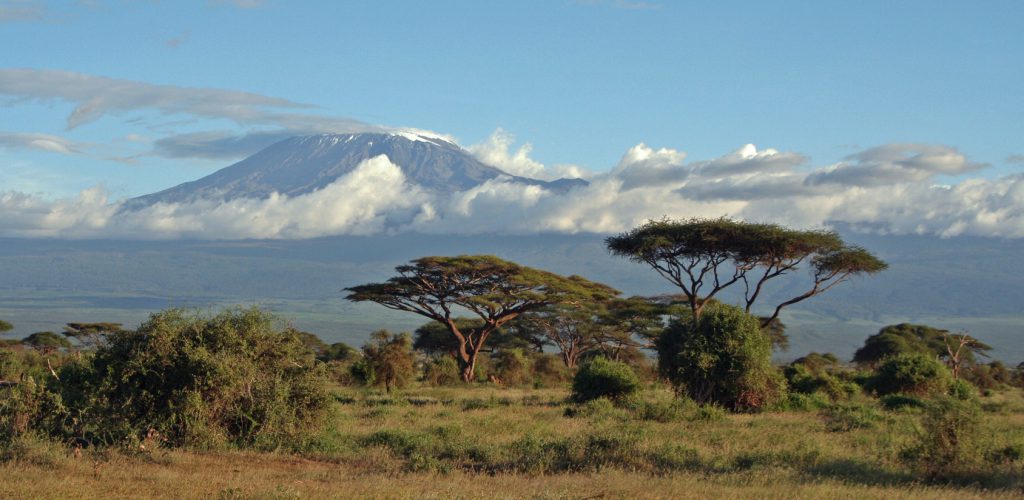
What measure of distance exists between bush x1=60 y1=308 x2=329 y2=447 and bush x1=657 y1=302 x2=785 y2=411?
1120 cm

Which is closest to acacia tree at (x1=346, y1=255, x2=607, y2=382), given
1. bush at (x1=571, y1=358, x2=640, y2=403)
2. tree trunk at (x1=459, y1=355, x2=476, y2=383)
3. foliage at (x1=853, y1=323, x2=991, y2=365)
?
tree trunk at (x1=459, y1=355, x2=476, y2=383)

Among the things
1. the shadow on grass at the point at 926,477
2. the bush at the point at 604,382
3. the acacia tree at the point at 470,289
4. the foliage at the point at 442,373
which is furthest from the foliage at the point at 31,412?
the acacia tree at the point at 470,289

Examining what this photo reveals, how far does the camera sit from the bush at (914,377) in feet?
96.5

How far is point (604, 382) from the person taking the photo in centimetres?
2592

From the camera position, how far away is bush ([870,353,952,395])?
2942 cm

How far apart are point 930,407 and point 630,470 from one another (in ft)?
15.0

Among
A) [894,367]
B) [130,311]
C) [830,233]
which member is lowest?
[130,311]

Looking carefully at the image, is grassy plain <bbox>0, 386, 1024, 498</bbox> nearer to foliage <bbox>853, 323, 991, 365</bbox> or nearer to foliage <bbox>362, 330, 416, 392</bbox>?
foliage <bbox>362, 330, 416, 392</bbox>

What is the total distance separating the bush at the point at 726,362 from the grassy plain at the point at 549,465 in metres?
3.22

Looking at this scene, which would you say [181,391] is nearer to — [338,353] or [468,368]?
[468,368]

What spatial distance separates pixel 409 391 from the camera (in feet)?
106

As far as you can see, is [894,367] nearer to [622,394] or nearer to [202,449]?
[622,394]

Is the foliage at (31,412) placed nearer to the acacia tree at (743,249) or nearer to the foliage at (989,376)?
the acacia tree at (743,249)

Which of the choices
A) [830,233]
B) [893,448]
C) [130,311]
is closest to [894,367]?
[830,233]
